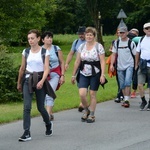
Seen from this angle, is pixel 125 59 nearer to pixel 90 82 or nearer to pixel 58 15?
pixel 90 82

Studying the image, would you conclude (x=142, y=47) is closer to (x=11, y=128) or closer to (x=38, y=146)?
(x=11, y=128)

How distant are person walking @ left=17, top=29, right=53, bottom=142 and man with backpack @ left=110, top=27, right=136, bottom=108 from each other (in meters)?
3.48

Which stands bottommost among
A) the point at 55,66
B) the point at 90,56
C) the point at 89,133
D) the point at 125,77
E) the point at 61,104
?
the point at 61,104

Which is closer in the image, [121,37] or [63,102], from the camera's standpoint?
[121,37]

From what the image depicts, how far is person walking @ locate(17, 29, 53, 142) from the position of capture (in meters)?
8.17

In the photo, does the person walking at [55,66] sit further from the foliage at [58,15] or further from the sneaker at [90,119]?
the foliage at [58,15]

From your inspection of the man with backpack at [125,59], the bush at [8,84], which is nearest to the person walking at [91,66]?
the man with backpack at [125,59]

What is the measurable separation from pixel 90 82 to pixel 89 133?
1.36 m

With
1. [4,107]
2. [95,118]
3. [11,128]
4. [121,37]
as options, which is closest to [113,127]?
[95,118]

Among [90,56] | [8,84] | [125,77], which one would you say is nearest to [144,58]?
[125,77]

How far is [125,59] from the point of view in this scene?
11.5 metres

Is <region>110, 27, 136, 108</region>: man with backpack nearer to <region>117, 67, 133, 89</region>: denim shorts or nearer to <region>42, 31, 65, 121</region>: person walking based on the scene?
<region>117, 67, 133, 89</region>: denim shorts

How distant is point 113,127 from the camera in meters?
9.21

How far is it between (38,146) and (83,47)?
274cm
